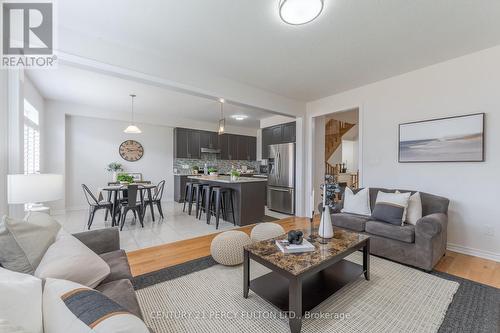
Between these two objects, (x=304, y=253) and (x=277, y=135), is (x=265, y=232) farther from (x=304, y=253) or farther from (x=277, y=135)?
(x=277, y=135)

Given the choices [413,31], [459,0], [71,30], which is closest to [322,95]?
[413,31]

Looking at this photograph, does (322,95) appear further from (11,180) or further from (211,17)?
(11,180)

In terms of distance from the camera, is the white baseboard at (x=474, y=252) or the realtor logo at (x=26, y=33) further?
the white baseboard at (x=474, y=252)

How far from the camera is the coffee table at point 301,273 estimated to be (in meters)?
1.50

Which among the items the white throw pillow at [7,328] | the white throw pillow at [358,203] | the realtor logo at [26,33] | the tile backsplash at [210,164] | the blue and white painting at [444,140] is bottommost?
the white throw pillow at [358,203]

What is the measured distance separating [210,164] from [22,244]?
6741 millimetres

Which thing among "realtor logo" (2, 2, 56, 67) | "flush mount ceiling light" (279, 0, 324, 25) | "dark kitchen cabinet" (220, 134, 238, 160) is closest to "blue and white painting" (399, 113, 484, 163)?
"flush mount ceiling light" (279, 0, 324, 25)

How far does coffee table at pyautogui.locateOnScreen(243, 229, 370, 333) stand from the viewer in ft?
4.94

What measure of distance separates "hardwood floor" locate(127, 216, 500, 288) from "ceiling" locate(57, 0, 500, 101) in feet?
7.71

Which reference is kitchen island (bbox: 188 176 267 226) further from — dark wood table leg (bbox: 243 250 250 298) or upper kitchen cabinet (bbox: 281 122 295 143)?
dark wood table leg (bbox: 243 250 250 298)

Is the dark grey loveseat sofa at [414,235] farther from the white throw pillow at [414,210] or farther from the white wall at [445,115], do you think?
the white wall at [445,115]

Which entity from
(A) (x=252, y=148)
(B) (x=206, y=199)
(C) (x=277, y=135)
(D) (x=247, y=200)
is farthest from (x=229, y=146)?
(D) (x=247, y=200)

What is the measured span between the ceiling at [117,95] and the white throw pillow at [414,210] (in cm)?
421

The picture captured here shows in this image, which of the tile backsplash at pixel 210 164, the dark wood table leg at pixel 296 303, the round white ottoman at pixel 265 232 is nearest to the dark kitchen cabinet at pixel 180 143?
the tile backsplash at pixel 210 164
